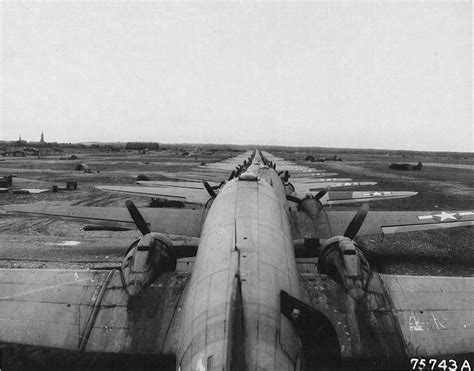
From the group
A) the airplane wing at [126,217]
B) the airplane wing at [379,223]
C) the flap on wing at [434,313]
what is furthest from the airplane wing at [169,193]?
the flap on wing at [434,313]

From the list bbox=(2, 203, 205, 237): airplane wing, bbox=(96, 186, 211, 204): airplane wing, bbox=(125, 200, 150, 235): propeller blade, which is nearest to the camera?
bbox=(125, 200, 150, 235): propeller blade

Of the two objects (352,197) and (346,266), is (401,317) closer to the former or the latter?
(346,266)

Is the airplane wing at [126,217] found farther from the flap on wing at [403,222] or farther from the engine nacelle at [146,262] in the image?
the flap on wing at [403,222]

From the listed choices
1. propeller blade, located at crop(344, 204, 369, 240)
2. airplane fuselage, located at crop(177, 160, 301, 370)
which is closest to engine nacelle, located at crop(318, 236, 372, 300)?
airplane fuselage, located at crop(177, 160, 301, 370)

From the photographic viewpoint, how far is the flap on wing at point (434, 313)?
602cm

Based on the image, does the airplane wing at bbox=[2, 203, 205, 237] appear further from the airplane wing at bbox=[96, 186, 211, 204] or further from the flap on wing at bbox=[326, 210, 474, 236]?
the airplane wing at bbox=[96, 186, 211, 204]

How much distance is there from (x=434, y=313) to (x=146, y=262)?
5737 mm

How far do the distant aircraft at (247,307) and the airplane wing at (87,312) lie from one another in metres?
0.02

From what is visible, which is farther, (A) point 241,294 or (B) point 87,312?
(B) point 87,312

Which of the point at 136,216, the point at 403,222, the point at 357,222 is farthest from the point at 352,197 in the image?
the point at 136,216

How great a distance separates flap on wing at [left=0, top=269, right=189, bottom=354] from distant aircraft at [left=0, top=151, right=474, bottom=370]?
0.7 inches

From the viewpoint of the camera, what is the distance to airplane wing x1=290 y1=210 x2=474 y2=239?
1345 cm

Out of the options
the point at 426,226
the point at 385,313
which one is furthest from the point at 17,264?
the point at 426,226

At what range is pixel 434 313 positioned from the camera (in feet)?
21.2
